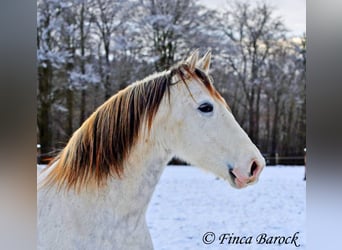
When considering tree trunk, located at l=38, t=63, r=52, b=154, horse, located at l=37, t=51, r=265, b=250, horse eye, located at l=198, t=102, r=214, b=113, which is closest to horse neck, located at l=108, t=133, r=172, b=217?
horse, located at l=37, t=51, r=265, b=250

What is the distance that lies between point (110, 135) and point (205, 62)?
0.57 m

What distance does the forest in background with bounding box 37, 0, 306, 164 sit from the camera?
6.23ft

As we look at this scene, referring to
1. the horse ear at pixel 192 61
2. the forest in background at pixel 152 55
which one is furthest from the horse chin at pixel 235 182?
the horse ear at pixel 192 61

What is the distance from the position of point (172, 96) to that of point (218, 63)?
293 mm

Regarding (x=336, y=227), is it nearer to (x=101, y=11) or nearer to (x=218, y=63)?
(x=218, y=63)

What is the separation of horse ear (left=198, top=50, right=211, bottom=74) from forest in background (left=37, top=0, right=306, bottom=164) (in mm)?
35

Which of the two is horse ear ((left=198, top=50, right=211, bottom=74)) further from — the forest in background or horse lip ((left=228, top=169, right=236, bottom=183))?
horse lip ((left=228, top=169, right=236, bottom=183))

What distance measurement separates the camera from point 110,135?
184 centimetres

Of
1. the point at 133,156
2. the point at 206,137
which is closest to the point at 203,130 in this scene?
the point at 206,137

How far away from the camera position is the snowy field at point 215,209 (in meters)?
1.92

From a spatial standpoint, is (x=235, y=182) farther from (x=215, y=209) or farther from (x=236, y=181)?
(x=215, y=209)

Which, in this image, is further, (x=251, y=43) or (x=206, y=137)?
(x=251, y=43)

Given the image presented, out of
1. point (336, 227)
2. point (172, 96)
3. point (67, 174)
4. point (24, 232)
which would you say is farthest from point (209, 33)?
point (24, 232)

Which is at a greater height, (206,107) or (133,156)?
(206,107)
